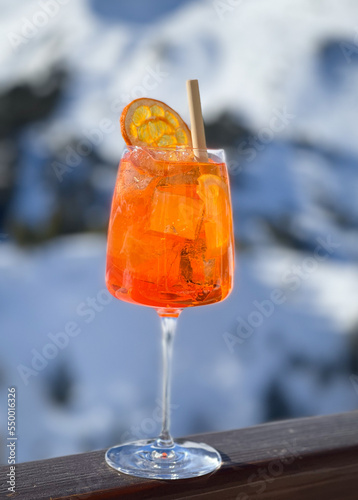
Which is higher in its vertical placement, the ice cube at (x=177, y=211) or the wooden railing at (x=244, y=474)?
the ice cube at (x=177, y=211)

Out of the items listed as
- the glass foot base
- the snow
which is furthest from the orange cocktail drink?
the snow

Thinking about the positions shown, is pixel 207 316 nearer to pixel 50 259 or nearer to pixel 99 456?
pixel 50 259

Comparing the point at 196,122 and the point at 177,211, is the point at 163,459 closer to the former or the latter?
the point at 177,211

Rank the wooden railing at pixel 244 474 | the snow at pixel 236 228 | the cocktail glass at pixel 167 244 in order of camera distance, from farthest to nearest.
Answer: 1. the snow at pixel 236 228
2. the cocktail glass at pixel 167 244
3. the wooden railing at pixel 244 474

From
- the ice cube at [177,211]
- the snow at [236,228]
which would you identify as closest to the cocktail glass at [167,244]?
the ice cube at [177,211]

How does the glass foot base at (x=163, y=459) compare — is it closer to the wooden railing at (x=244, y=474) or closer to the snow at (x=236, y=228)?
the wooden railing at (x=244, y=474)

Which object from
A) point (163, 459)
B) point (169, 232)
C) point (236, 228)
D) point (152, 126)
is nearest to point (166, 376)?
point (163, 459)
